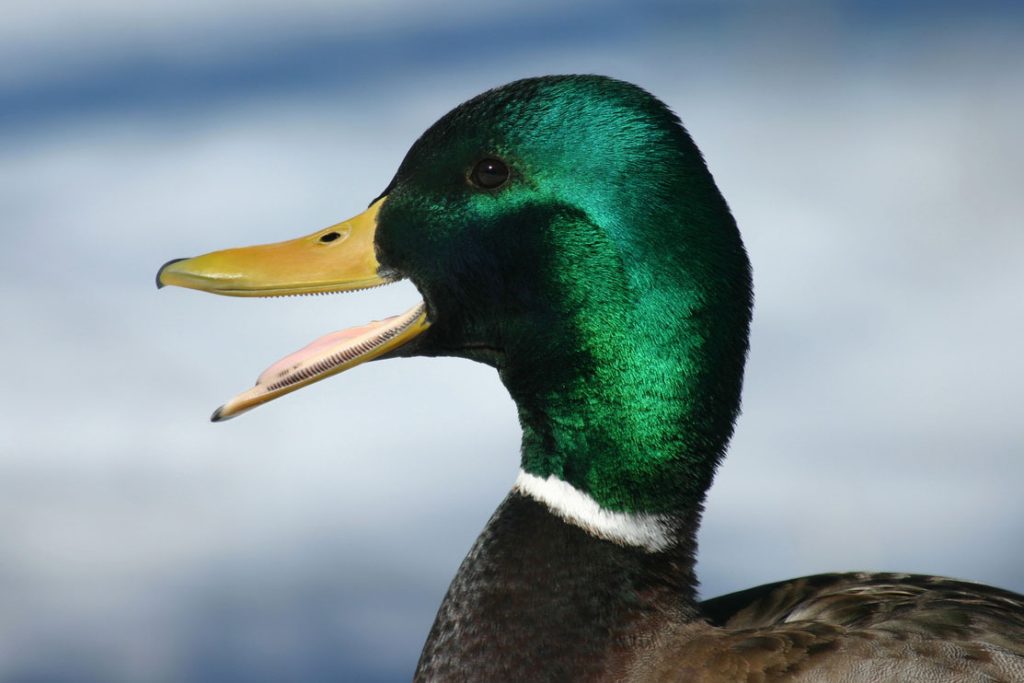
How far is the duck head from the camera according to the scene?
1482mm

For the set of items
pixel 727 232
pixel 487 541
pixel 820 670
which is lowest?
pixel 820 670

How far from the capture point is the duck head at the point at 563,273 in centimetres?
148

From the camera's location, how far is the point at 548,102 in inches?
59.5

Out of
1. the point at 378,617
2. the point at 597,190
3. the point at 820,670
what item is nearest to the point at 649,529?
the point at 820,670

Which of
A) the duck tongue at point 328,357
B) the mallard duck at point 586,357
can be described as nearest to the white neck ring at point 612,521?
the mallard duck at point 586,357

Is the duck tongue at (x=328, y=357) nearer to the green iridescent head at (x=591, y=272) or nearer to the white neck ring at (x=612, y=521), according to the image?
the green iridescent head at (x=591, y=272)

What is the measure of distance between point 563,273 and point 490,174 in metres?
0.12

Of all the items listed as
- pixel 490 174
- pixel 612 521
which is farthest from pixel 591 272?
pixel 612 521

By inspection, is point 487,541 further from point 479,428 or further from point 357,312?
point 357,312

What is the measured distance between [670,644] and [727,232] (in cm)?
38

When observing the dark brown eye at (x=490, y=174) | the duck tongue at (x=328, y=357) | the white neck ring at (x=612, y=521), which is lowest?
the white neck ring at (x=612, y=521)

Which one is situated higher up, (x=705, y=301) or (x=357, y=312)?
(x=357, y=312)

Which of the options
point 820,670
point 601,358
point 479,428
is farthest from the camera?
point 479,428

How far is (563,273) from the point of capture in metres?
1.51
